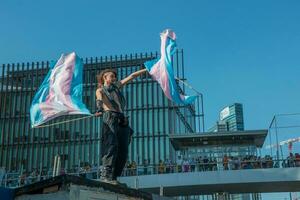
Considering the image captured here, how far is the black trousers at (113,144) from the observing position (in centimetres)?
634

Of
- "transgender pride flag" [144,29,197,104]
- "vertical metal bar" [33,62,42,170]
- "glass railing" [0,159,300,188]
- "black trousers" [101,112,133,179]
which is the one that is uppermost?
"vertical metal bar" [33,62,42,170]

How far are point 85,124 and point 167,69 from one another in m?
42.6

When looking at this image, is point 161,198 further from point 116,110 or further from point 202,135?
point 202,135

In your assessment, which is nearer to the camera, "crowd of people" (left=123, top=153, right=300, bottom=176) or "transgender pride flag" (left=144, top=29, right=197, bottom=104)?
"transgender pride flag" (left=144, top=29, right=197, bottom=104)

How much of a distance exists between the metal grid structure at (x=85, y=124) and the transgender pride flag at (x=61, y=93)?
107 feet

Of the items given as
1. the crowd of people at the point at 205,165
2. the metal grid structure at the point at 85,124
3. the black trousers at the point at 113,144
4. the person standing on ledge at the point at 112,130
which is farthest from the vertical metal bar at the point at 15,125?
the black trousers at the point at 113,144

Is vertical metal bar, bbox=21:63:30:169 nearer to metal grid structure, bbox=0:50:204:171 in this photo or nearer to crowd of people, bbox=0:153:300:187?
metal grid structure, bbox=0:50:204:171

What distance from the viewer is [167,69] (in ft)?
39.5

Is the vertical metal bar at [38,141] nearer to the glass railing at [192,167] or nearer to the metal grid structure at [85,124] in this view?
the metal grid structure at [85,124]

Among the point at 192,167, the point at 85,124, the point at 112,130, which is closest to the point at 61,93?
the point at 112,130

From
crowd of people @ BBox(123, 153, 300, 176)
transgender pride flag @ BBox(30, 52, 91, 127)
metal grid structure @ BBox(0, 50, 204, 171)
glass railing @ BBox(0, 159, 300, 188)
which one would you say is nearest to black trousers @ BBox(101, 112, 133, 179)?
transgender pride flag @ BBox(30, 52, 91, 127)

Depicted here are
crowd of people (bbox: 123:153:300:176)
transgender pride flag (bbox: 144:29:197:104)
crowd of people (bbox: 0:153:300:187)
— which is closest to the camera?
transgender pride flag (bbox: 144:29:197:104)

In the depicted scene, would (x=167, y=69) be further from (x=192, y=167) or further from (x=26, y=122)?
(x=26, y=122)

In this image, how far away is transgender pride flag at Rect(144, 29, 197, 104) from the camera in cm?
1154
